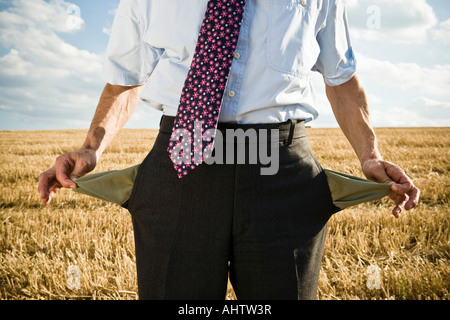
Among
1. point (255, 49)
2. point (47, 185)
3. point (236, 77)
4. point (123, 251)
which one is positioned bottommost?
point (123, 251)

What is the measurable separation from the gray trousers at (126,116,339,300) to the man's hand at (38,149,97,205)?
370mm

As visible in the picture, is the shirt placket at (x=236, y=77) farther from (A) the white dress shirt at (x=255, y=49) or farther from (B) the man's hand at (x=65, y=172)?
(B) the man's hand at (x=65, y=172)

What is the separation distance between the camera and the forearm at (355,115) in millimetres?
1739

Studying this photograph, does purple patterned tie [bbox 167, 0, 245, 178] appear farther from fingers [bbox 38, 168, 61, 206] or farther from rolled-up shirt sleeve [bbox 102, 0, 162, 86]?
fingers [bbox 38, 168, 61, 206]

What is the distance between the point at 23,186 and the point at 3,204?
1.06m

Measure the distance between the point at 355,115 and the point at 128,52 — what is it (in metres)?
1.14

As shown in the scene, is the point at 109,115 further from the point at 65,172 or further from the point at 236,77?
the point at 236,77

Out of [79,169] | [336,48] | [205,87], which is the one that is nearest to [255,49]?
[205,87]

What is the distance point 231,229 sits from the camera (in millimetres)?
1378

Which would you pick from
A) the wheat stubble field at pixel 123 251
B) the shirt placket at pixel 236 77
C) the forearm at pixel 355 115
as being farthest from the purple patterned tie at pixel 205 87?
the wheat stubble field at pixel 123 251

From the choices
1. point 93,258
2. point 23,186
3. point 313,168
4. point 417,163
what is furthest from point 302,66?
point 417,163

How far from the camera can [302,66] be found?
150cm

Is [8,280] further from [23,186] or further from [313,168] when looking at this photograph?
[23,186]

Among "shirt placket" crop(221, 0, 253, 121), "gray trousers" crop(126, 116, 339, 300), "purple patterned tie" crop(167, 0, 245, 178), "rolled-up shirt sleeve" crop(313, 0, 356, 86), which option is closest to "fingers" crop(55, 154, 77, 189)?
"gray trousers" crop(126, 116, 339, 300)
